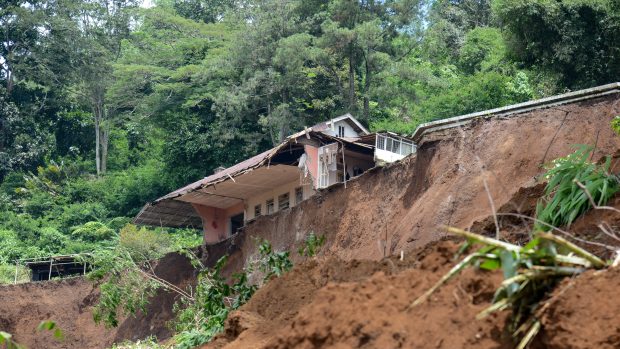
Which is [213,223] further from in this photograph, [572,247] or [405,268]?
[572,247]

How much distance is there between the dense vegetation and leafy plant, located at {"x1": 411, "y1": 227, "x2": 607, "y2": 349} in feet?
83.7

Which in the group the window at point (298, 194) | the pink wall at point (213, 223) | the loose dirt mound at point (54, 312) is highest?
the window at point (298, 194)

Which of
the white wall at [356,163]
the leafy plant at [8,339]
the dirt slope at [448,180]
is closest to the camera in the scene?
the leafy plant at [8,339]

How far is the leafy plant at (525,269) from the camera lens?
6.27 m

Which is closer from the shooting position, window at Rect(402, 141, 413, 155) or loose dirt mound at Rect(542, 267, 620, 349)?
loose dirt mound at Rect(542, 267, 620, 349)

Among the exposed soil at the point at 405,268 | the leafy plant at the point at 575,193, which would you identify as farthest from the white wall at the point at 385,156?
the leafy plant at the point at 575,193

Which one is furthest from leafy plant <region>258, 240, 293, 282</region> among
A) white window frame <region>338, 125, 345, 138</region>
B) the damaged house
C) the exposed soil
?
white window frame <region>338, 125, 345, 138</region>

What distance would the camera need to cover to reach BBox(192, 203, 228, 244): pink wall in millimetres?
37031

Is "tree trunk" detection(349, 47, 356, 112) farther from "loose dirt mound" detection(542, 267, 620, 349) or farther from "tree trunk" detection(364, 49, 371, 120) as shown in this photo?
"loose dirt mound" detection(542, 267, 620, 349)

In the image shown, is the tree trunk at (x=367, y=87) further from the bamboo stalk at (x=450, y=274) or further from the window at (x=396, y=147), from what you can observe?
the bamboo stalk at (x=450, y=274)

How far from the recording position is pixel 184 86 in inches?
1879

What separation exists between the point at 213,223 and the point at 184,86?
1204 centimetres

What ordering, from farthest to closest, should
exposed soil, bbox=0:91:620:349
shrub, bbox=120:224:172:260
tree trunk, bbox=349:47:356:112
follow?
tree trunk, bbox=349:47:356:112 → shrub, bbox=120:224:172:260 → exposed soil, bbox=0:91:620:349

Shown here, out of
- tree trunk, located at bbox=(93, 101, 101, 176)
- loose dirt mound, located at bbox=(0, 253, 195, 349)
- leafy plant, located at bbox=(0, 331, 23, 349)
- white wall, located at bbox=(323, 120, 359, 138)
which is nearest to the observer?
leafy plant, located at bbox=(0, 331, 23, 349)
